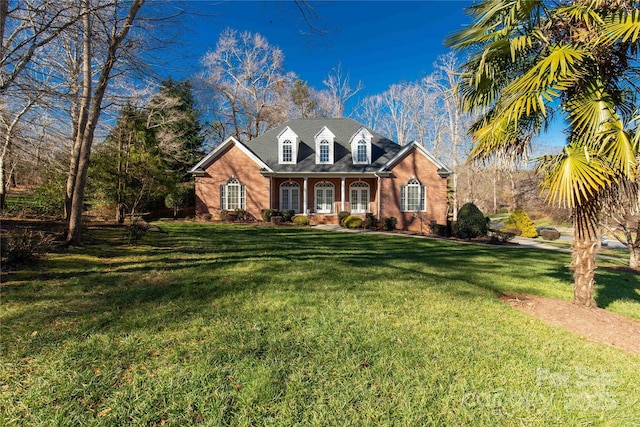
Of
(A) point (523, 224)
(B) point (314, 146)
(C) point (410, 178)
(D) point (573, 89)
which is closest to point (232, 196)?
(B) point (314, 146)

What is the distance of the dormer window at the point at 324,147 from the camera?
2022 centimetres

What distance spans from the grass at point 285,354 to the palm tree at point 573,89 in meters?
2.18

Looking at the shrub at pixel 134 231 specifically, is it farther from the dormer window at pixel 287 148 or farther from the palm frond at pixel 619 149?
the dormer window at pixel 287 148

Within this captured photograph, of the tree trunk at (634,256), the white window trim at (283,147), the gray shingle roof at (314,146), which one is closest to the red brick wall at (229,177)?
the gray shingle roof at (314,146)

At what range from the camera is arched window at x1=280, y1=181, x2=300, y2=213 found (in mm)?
21219

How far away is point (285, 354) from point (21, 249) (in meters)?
6.26

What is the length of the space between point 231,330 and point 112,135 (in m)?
14.3

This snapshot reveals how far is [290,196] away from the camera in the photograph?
21281 mm

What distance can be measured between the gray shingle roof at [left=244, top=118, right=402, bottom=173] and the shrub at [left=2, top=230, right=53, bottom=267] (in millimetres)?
14549

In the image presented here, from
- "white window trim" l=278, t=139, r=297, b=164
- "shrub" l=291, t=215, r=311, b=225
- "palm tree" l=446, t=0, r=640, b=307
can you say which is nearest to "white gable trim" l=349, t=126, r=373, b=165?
"white window trim" l=278, t=139, r=297, b=164

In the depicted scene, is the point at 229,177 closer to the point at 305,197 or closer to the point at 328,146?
the point at 305,197

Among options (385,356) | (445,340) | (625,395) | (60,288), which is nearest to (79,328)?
(60,288)

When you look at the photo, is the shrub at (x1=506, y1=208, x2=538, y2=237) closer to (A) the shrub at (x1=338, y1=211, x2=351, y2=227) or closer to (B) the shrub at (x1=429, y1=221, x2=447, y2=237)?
(B) the shrub at (x1=429, y1=221, x2=447, y2=237)

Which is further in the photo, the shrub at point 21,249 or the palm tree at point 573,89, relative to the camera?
the shrub at point 21,249
